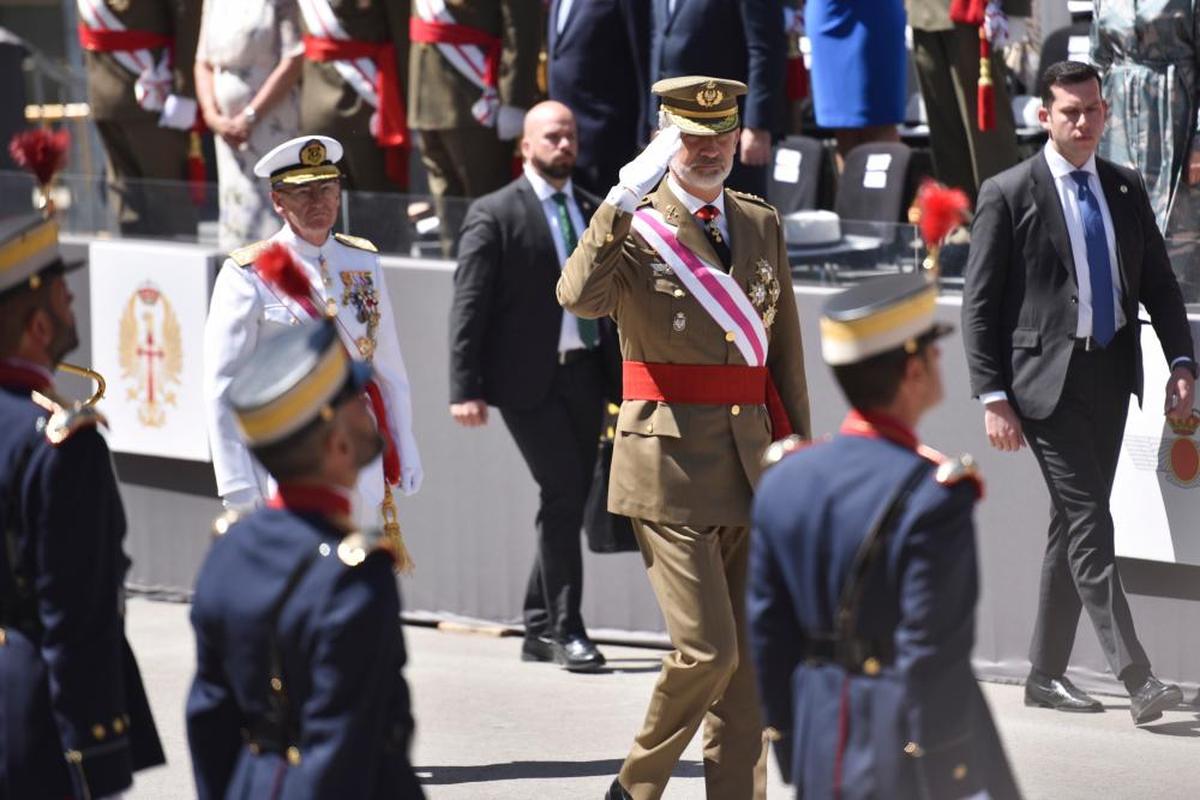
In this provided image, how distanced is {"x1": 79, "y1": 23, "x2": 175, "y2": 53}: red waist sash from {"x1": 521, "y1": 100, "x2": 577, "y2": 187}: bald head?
3224mm

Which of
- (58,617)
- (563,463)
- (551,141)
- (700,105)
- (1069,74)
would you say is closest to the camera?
(58,617)

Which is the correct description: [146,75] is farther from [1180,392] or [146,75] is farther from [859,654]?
[859,654]

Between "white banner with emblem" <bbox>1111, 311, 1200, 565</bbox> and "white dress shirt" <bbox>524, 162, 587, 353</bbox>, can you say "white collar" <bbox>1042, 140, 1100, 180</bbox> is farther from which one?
"white dress shirt" <bbox>524, 162, 587, 353</bbox>

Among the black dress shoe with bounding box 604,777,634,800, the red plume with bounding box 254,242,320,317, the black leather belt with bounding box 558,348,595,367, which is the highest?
the red plume with bounding box 254,242,320,317

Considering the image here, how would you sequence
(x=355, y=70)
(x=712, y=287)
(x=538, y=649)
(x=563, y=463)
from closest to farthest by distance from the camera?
(x=712, y=287), (x=563, y=463), (x=538, y=649), (x=355, y=70)

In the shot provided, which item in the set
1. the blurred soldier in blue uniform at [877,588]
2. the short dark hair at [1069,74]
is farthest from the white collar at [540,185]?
the blurred soldier in blue uniform at [877,588]

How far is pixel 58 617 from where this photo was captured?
13.4ft

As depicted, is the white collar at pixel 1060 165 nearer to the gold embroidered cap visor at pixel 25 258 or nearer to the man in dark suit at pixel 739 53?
the man in dark suit at pixel 739 53

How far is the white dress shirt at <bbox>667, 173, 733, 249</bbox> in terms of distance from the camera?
581cm

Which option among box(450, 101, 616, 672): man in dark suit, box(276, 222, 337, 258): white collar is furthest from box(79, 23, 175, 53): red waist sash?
box(276, 222, 337, 258): white collar

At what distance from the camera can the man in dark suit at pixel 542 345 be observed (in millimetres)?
7801

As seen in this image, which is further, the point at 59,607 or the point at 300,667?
the point at 59,607

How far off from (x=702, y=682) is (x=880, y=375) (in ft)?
6.11

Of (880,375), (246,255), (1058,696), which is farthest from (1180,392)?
(880,375)
